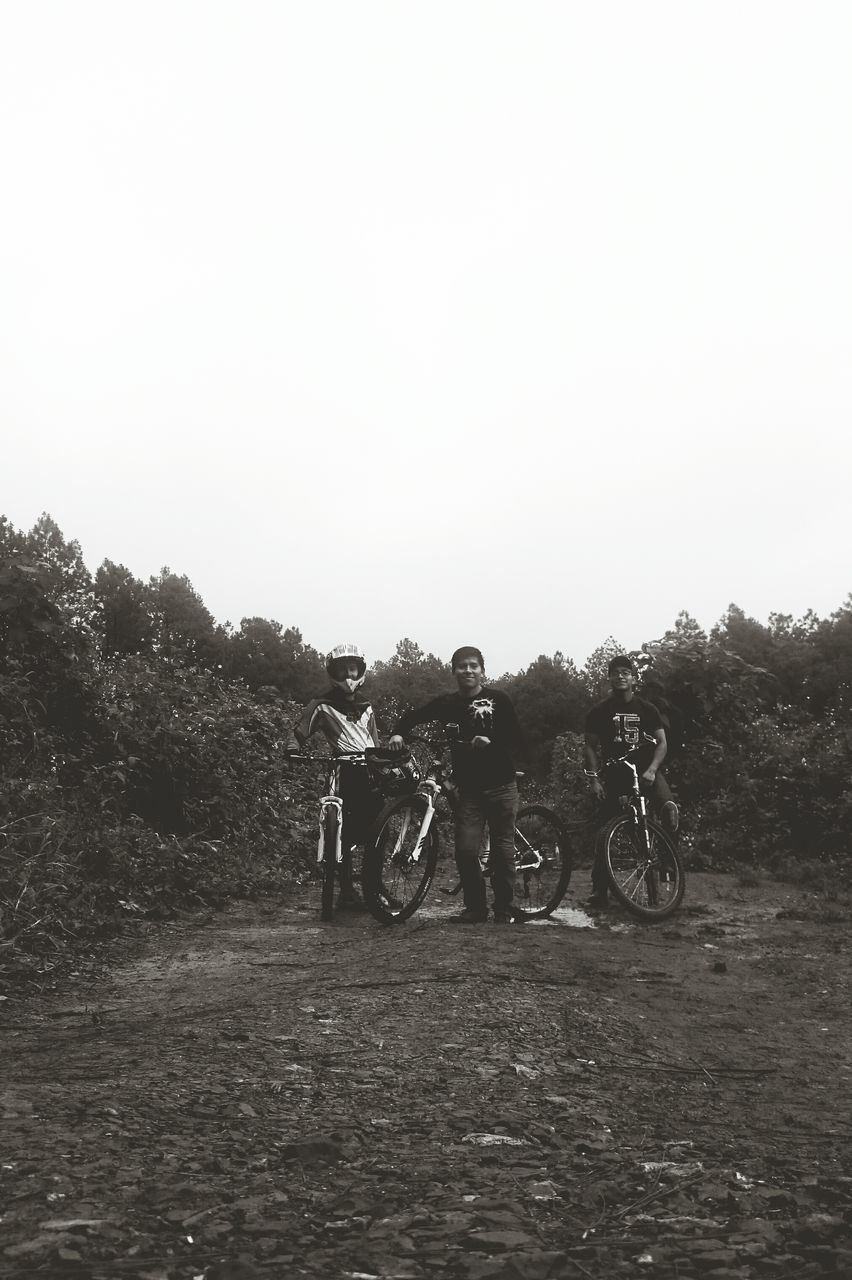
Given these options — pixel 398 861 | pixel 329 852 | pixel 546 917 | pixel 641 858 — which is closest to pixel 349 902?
pixel 329 852

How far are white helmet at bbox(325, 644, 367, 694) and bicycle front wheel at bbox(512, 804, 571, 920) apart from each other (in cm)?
173

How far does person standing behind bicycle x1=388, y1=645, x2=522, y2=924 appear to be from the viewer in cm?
778

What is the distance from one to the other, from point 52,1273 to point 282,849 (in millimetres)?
9595

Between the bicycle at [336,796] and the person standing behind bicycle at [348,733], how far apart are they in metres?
0.08

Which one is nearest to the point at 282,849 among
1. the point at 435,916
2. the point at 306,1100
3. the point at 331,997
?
the point at 435,916

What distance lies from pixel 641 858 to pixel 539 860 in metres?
0.89

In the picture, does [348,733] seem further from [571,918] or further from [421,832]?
[571,918]

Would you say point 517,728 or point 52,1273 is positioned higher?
point 517,728

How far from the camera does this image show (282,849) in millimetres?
11570

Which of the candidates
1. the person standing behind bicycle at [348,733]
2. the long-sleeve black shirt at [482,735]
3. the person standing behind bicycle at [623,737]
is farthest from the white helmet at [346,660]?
the person standing behind bicycle at [623,737]

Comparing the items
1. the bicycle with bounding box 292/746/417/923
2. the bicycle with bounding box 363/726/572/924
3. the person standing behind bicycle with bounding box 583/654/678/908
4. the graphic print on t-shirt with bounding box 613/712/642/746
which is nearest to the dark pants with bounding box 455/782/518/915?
the bicycle with bounding box 363/726/572/924

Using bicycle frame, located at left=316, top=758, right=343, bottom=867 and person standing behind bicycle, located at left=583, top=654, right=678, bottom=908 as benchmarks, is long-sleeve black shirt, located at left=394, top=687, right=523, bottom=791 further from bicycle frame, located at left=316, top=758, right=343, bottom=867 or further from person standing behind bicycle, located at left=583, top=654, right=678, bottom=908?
person standing behind bicycle, located at left=583, top=654, right=678, bottom=908

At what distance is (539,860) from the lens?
8.26 metres

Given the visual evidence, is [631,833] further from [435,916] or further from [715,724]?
[715,724]
